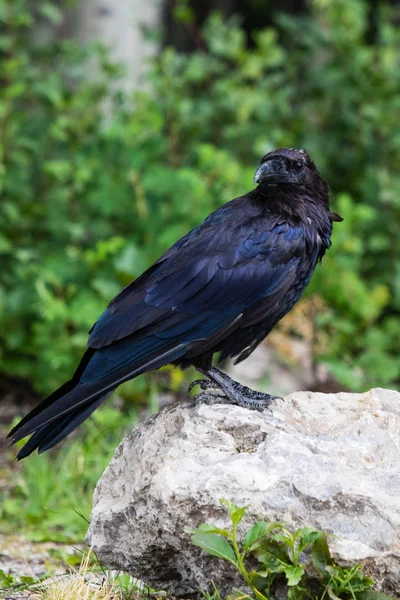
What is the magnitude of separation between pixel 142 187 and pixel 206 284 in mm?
2837

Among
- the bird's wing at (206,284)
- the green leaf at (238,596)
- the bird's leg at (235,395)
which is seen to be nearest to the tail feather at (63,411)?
the bird's wing at (206,284)

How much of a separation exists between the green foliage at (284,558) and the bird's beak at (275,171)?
1.58m

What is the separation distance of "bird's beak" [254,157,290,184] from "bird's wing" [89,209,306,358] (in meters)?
0.28

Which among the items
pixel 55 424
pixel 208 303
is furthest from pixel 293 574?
→ pixel 208 303

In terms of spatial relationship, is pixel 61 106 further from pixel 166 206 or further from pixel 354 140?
pixel 354 140

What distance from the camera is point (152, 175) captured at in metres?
6.36

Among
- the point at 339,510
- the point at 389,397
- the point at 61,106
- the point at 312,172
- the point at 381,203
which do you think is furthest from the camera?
the point at 381,203

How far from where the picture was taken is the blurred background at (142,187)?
19.7ft

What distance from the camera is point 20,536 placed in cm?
479

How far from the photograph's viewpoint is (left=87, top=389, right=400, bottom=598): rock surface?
3102mm

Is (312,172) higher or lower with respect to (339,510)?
higher

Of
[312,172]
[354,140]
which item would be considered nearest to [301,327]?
[354,140]

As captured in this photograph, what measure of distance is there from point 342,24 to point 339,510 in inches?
220

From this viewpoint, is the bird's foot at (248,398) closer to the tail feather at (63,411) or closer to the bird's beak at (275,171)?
the tail feather at (63,411)
